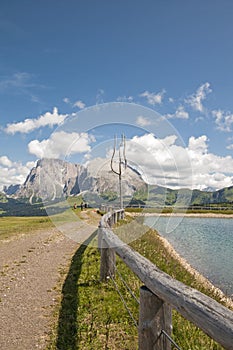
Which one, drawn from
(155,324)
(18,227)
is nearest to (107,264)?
(155,324)

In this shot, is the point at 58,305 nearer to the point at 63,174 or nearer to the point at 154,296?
the point at 154,296

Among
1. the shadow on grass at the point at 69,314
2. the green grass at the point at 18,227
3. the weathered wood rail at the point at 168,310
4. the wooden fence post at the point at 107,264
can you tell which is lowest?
the shadow on grass at the point at 69,314

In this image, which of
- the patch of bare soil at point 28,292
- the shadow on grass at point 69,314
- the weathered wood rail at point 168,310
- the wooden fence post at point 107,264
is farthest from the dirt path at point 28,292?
the weathered wood rail at point 168,310

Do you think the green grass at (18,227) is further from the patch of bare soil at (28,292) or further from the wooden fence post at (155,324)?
the wooden fence post at (155,324)

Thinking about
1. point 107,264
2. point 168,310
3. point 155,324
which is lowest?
point 107,264

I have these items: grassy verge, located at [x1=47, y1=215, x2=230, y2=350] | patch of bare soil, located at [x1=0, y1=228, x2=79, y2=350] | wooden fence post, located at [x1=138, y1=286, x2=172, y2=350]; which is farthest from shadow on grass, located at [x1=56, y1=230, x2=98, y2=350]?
wooden fence post, located at [x1=138, y1=286, x2=172, y2=350]

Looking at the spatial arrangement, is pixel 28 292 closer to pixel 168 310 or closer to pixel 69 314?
pixel 69 314

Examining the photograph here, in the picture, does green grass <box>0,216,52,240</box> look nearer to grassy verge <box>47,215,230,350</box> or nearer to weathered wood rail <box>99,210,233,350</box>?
grassy verge <box>47,215,230,350</box>

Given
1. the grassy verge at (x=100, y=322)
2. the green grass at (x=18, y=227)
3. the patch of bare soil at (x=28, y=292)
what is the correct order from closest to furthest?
the grassy verge at (x=100, y=322) → the patch of bare soil at (x=28, y=292) → the green grass at (x=18, y=227)
